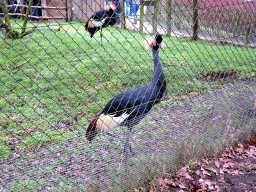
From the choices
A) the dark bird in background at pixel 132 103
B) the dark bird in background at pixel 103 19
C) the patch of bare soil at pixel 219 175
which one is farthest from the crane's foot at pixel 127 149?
the dark bird in background at pixel 103 19

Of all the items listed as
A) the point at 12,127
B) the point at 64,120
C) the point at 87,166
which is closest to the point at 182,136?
the point at 87,166

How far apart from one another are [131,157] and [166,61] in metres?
4.17

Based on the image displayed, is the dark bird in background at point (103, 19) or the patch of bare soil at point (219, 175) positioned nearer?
the patch of bare soil at point (219, 175)

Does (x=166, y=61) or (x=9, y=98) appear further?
(x=166, y=61)

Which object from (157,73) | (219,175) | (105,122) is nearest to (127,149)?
(105,122)

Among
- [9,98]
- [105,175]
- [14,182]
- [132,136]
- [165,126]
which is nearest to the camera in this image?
[14,182]

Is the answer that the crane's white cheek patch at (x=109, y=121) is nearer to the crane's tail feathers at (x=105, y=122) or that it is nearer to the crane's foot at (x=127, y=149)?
the crane's tail feathers at (x=105, y=122)

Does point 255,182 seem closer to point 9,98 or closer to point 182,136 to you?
point 182,136

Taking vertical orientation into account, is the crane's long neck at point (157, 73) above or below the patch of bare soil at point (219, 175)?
above

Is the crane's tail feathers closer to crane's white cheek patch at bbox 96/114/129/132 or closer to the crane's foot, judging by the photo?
crane's white cheek patch at bbox 96/114/129/132

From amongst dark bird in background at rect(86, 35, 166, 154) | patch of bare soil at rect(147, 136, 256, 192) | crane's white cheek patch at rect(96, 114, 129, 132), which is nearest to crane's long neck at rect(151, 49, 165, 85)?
dark bird in background at rect(86, 35, 166, 154)

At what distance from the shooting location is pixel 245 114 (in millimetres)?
3447

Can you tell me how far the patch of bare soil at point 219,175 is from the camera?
8.57 feet

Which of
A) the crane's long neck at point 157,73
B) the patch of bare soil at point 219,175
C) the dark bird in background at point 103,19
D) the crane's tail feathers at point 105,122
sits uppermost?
the dark bird in background at point 103,19
